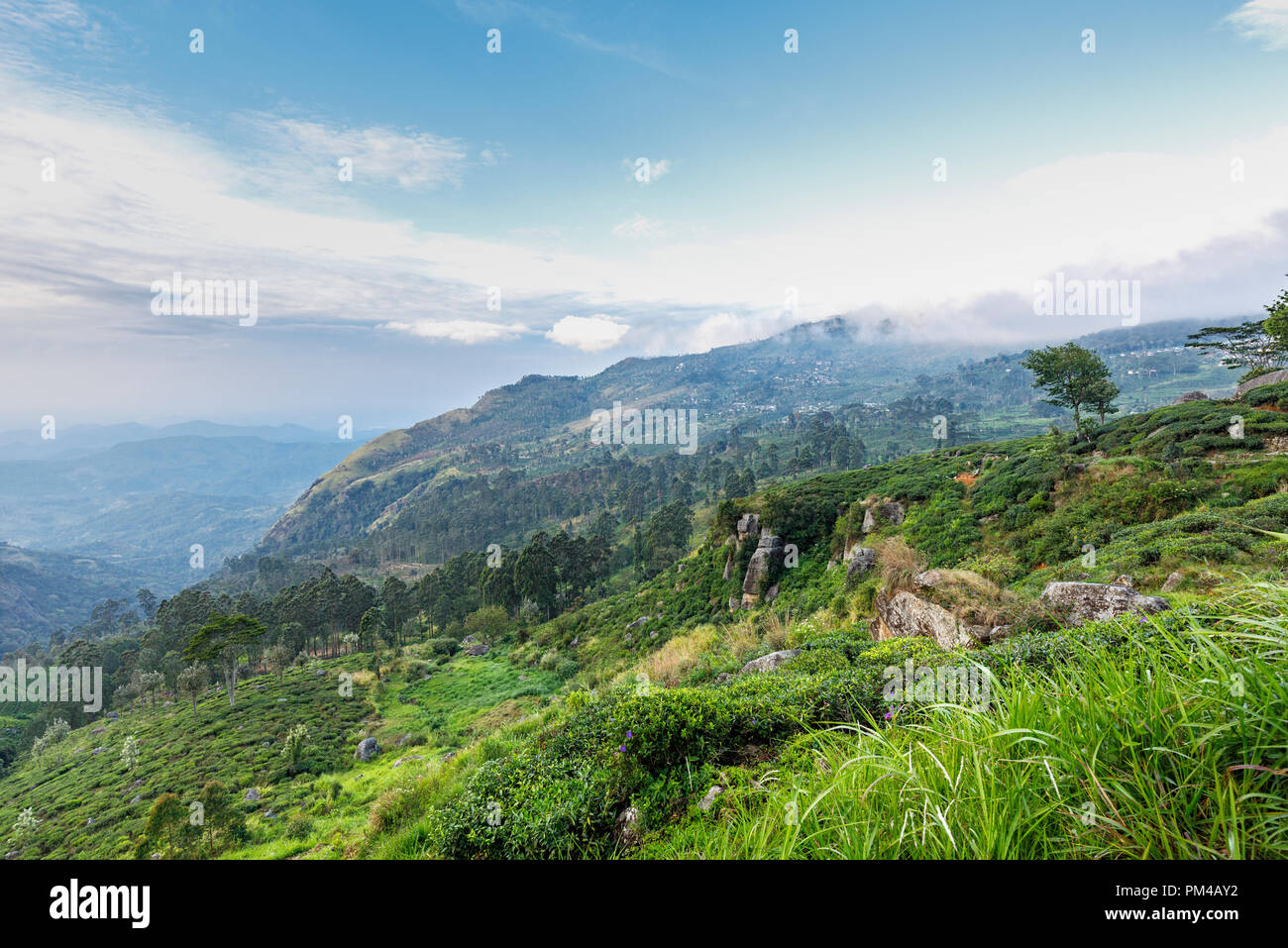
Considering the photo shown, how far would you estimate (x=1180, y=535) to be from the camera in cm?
1084

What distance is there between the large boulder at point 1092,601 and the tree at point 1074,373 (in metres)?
31.2

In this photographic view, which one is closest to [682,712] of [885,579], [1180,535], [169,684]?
[885,579]

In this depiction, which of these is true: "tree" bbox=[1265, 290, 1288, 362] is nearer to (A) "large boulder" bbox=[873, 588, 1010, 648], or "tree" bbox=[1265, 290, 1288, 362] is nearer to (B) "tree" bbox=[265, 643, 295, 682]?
(A) "large boulder" bbox=[873, 588, 1010, 648]

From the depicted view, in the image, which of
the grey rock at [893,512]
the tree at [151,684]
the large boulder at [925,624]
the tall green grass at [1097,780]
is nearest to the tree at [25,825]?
the tree at [151,684]

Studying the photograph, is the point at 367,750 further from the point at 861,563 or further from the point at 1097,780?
the point at 1097,780

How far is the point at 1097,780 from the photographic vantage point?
1.96 meters

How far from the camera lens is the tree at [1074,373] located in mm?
31562

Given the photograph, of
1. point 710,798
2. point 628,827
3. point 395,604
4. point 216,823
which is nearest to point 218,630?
point 395,604

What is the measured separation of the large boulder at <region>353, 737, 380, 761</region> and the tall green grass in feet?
80.8

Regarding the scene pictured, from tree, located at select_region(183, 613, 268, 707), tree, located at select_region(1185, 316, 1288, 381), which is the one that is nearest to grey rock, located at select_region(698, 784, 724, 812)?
tree, located at select_region(183, 613, 268, 707)

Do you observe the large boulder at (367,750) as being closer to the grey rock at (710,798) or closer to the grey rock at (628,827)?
the grey rock at (628,827)

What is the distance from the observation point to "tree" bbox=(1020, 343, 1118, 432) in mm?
31562
